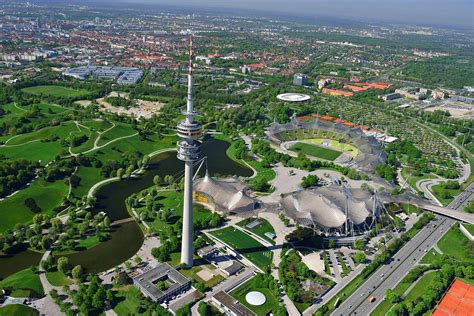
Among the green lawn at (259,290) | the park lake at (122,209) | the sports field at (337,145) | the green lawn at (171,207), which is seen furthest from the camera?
the sports field at (337,145)

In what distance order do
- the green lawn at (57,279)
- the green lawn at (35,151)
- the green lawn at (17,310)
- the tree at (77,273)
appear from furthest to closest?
the green lawn at (35,151) → the green lawn at (57,279) → the tree at (77,273) → the green lawn at (17,310)

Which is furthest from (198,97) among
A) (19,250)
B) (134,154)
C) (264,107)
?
(19,250)

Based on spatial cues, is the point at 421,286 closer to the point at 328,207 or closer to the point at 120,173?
the point at 328,207

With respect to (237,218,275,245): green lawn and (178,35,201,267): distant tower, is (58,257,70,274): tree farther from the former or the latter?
(237,218,275,245): green lawn

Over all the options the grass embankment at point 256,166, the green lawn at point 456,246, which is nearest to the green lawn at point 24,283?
the grass embankment at point 256,166

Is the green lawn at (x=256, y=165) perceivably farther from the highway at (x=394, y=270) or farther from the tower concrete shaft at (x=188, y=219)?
the highway at (x=394, y=270)

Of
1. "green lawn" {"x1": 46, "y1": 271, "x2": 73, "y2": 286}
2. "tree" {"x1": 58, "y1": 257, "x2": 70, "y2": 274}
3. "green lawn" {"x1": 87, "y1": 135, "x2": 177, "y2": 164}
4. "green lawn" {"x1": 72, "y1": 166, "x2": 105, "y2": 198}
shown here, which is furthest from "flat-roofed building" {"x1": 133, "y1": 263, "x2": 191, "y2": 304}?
"green lawn" {"x1": 87, "y1": 135, "x2": 177, "y2": 164}

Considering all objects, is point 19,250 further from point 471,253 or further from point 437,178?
point 437,178
